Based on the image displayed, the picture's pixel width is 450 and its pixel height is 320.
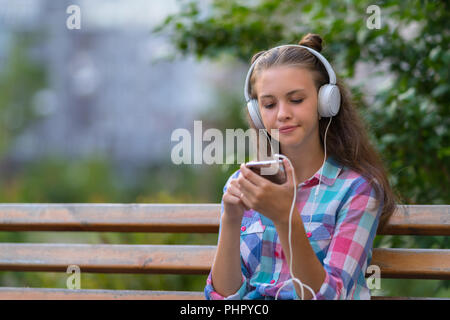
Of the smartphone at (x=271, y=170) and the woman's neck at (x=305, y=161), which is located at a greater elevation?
the woman's neck at (x=305, y=161)

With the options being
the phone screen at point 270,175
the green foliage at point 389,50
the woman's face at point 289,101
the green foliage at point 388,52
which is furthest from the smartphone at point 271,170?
the green foliage at point 389,50

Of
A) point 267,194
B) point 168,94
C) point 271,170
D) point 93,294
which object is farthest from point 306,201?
point 168,94

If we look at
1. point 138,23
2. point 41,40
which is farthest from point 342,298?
point 138,23

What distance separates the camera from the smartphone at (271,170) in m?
1.54

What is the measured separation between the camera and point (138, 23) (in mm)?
32438

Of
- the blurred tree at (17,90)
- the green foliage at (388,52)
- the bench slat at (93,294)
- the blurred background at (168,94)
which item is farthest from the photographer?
the blurred tree at (17,90)

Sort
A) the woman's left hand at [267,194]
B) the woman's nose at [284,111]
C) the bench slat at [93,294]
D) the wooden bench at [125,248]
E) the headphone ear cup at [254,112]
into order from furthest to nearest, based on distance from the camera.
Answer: the bench slat at [93,294], the wooden bench at [125,248], the headphone ear cup at [254,112], the woman's nose at [284,111], the woman's left hand at [267,194]

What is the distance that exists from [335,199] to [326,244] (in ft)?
0.48

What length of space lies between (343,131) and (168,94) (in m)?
30.0

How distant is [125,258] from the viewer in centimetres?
221

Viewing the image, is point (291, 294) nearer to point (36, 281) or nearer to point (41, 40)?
point (36, 281)

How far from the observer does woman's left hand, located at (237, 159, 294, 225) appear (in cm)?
144

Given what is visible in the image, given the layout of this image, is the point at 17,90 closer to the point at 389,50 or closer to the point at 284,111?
the point at 389,50

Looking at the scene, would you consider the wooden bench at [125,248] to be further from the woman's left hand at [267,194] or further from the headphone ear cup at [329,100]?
the woman's left hand at [267,194]
